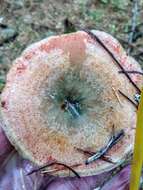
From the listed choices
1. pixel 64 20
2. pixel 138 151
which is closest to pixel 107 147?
pixel 138 151

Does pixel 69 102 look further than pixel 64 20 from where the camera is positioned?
No

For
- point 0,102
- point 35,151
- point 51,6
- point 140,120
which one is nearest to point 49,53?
point 0,102

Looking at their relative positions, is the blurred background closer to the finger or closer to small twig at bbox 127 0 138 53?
small twig at bbox 127 0 138 53

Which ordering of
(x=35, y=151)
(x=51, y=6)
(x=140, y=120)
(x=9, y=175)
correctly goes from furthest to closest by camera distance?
(x=51, y=6) → (x=9, y=175) → (x=35, y=151) → (x=140, y=120)

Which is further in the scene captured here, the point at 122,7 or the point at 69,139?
the point at 122,7

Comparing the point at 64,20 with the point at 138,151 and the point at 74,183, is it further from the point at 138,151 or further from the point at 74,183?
the point at 138,151

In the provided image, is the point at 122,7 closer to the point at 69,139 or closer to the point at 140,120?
the point at 69,139

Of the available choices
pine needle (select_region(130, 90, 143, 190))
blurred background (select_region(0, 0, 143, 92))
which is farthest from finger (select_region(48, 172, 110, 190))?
blurred background (select_region(0, 0, 143, 92))

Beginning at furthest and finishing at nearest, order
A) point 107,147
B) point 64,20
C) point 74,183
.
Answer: point 64,20 < point 74,183 < point 107,147

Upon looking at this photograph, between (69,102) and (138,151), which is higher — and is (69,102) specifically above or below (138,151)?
below
